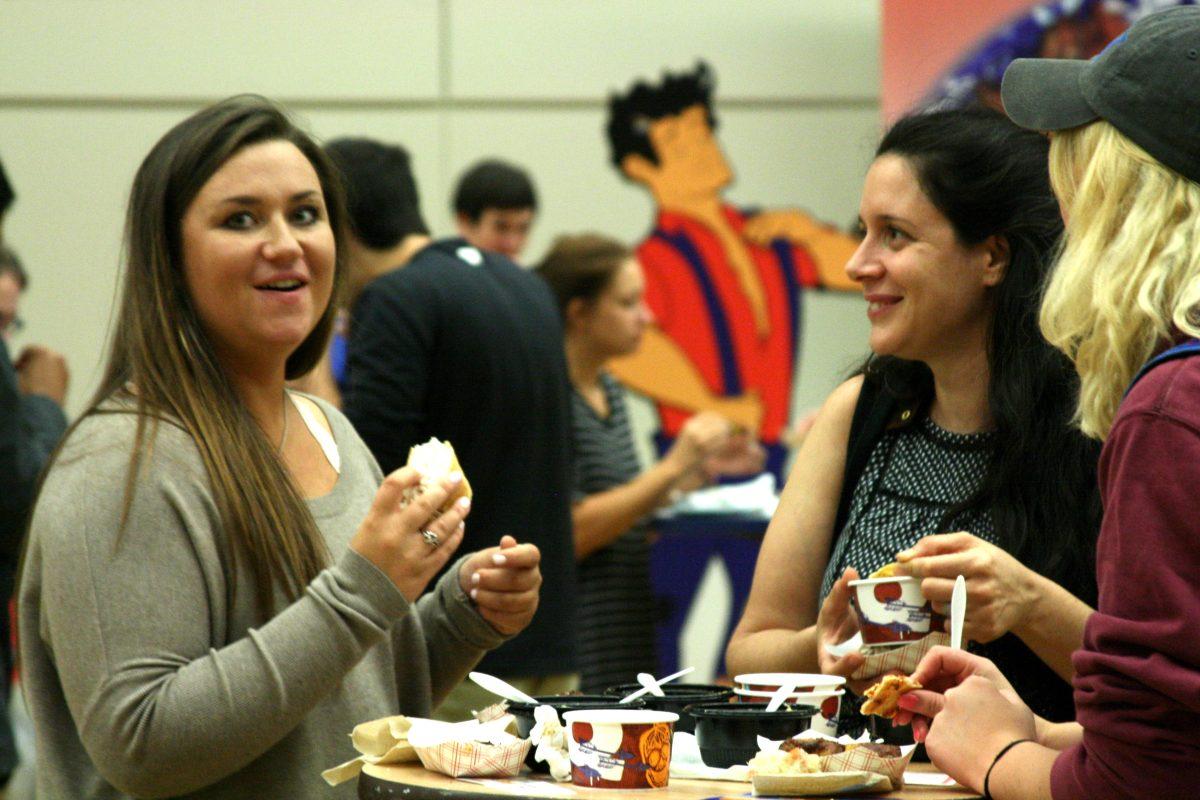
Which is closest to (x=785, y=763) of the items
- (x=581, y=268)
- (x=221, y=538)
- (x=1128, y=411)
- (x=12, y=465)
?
(x=1128, y=411)

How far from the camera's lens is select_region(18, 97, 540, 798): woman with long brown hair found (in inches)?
75.2

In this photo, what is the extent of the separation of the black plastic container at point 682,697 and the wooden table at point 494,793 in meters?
0.19

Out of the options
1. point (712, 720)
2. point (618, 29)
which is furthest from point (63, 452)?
point (618, 29)

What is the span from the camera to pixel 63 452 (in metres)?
2.02

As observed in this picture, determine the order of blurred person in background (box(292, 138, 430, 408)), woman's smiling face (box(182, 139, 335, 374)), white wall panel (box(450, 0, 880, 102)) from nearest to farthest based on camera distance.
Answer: woman's smiling face (box(182, 139, 335, 374)) < blurred person in background (box(292, 138, 430, 408)) < white wall panel (box(450, 0, 880, 102))

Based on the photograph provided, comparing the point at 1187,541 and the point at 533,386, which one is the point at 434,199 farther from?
the point at 1187,541

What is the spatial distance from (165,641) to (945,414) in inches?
47.1

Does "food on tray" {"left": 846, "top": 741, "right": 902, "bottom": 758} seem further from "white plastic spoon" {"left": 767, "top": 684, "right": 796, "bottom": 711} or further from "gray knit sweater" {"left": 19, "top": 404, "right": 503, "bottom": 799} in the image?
"gray knit sweater" {"left": 19, "top": 404, "right": 503, "bottom": 799}

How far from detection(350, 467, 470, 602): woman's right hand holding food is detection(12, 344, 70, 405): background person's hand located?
113 inches

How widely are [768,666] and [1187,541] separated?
98cm

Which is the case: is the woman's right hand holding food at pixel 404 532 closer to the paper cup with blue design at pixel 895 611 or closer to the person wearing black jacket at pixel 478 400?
the paper cup with blue design at pixel 895 611

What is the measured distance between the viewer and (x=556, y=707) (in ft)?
6.31

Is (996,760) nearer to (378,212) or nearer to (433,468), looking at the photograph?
(433,468)

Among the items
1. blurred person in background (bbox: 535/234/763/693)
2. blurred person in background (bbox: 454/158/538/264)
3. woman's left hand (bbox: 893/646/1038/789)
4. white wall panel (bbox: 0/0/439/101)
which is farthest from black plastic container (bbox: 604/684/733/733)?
white wall panel (bbox: 0/0/439/101)
